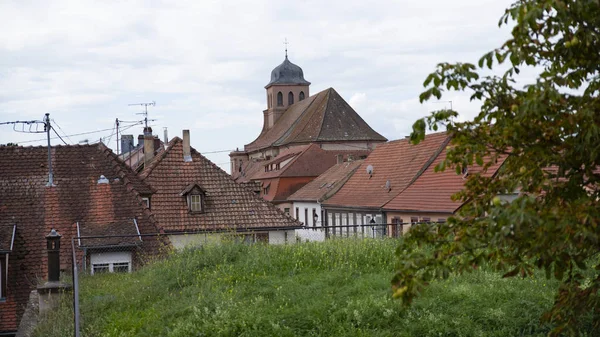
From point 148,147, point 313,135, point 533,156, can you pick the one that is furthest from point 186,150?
point 313,135

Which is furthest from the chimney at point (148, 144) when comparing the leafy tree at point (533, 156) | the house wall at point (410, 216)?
the leafy tree at point (533, 156)

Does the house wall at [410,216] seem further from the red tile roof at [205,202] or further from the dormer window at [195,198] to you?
the dormer window at [195,198]

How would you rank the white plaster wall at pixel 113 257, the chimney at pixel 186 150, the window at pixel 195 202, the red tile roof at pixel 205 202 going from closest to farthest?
the white plaster wall at pixel 113 257, the red tile roof at pixel 205 202, the window at pixel 195 202, the chimney at pixel 186 150

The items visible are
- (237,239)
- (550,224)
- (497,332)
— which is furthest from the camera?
(237,239)

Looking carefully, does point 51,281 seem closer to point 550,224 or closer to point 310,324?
point 310,324

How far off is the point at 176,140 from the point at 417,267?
33.0 metres

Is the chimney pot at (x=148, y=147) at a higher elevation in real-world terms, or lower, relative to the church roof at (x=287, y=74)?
lower

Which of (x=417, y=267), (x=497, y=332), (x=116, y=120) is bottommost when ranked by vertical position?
(x=497, y=332)

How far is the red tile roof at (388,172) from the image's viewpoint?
43.3m

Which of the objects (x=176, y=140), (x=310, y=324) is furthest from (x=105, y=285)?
(x=176, y=140)

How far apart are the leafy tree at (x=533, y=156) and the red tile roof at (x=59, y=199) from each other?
19.3 m

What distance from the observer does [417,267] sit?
6305 millimetres

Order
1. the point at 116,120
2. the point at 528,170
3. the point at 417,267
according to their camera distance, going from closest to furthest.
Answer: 1. the point at 417,267
2. the point at 528,170
3. the point at 116,120

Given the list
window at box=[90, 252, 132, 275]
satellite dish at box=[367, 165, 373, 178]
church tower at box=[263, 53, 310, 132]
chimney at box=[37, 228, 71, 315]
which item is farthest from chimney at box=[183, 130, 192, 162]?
church tower at box=[263, 53, 310, 132]
